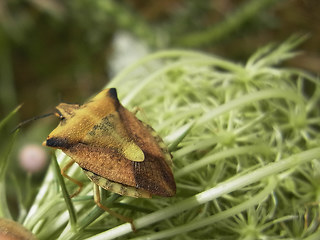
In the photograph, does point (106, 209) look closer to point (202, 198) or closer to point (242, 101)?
point (202, 198)

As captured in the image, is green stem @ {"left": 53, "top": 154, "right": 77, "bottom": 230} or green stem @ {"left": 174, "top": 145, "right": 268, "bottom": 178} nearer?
green stem @ {"left": 53, "top": 154, "right": 77, "bottom": 230}

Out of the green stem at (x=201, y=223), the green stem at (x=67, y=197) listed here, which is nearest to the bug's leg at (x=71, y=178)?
the green stem at (x=67, y=197)

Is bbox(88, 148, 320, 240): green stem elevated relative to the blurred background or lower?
lower

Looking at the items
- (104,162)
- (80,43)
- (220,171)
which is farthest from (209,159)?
(80,43)

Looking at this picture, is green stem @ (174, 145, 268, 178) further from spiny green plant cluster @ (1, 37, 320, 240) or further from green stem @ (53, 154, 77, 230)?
green stem @ (53, 154, 77, 230)

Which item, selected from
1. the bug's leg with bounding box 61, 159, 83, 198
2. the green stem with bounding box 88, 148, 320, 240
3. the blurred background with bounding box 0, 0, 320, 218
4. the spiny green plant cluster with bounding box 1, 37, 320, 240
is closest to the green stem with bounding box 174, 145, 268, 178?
the spiny green plant cluster with bounding box 1, 37, 320, 240

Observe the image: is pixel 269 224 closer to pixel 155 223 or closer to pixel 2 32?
pixel 155 223

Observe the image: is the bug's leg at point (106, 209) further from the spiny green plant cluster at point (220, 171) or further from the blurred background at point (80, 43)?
the blurred background at point (80, 43)
